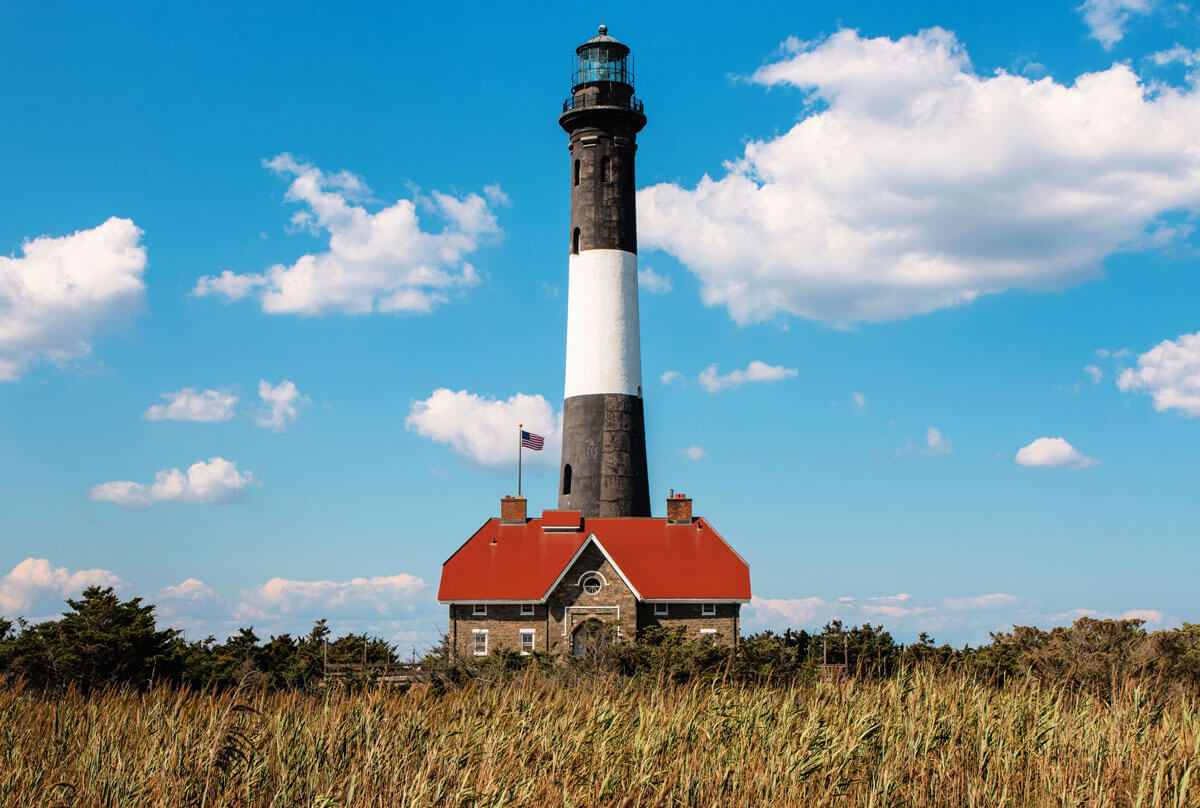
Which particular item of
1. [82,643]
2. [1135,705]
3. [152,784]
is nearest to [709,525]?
[82,643]

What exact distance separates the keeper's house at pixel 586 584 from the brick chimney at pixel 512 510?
745 millimetres

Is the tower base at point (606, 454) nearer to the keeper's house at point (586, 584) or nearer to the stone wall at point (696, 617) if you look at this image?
the keeper's house at point (586, 584)

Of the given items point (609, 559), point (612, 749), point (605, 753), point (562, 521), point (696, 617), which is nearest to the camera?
point (605, 753)

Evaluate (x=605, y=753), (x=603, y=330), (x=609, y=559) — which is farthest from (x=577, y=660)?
(x=603, y=330)

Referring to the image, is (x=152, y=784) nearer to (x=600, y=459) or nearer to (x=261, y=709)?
(x=261, y=709)

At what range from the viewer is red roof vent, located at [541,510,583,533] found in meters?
37.5

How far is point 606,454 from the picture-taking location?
37719mm

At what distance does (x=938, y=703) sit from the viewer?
41.2 ft

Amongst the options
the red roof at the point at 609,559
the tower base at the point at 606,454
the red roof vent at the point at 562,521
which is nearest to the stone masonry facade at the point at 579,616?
the red roof at the point at 609,559

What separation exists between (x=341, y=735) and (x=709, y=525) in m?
28.5

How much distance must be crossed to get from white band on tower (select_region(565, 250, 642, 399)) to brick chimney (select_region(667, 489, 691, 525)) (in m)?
4.00

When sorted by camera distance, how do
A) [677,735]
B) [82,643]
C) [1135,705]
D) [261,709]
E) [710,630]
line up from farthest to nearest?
1. [710,630]
2. [82,643]
3. [1135,705]
4. [261,709]
5. [677,735]

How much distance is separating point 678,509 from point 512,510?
593 centimetres

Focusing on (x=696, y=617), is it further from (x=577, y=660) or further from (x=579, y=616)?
(x=577, y=660)
